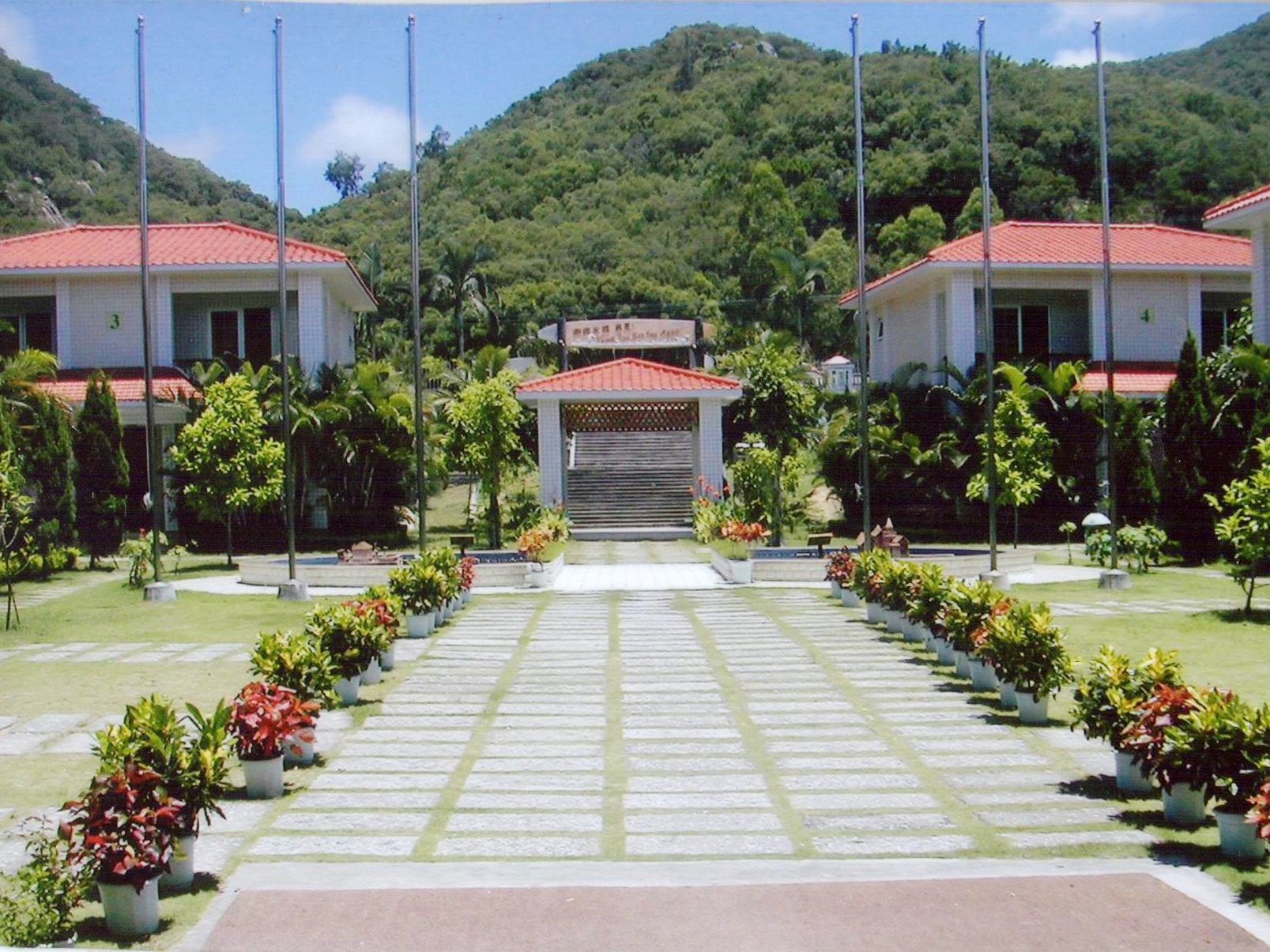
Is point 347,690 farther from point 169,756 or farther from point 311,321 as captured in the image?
point 311,321

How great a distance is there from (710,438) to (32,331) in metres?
16.7

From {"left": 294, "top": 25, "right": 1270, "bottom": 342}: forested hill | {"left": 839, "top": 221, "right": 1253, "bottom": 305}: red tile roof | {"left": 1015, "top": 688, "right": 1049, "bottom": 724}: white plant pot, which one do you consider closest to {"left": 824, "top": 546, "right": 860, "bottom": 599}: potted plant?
{"left": 294, "top": 25, "right": 1270, "bottom": 342}: forested hill

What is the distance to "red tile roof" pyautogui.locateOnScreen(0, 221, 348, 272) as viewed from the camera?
28.9m

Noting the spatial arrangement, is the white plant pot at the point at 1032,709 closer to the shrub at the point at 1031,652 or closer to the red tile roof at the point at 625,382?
the shrub at the point at 1031,652

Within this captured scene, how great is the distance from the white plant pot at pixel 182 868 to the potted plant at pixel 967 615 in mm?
7552

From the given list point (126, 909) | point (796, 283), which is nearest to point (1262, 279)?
point (126, 909)

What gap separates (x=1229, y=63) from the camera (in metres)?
12.2

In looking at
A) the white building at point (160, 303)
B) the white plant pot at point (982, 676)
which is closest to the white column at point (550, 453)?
the white building at point (160, 303)

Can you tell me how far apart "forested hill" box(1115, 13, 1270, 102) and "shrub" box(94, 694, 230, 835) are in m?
6.35

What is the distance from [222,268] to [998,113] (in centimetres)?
1880

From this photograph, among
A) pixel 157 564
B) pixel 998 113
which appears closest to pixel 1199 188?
pixel 998 113

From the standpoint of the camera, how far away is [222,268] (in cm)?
2912

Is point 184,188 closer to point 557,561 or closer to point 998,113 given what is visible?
point 557,561

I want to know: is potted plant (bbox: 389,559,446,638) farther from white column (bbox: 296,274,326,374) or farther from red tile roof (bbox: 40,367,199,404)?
white column (bbox: 296,274,326,374)
